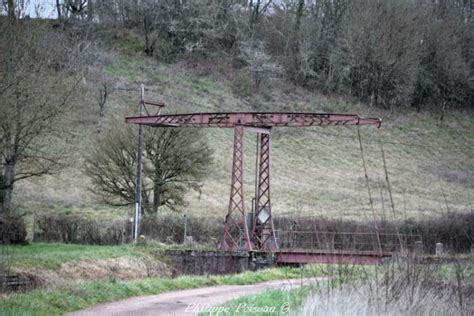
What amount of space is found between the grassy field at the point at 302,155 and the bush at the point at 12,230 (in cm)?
1315

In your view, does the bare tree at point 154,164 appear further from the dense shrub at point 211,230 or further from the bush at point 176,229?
the bush at point 176,229

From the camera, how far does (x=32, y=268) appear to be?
20422 mm

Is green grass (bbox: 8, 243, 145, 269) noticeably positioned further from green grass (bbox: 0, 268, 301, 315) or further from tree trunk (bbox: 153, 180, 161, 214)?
tree trunk (bbox: 153, 180, 161, 214)

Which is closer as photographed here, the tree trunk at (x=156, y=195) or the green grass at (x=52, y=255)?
the green grass at (x=52, y=255)

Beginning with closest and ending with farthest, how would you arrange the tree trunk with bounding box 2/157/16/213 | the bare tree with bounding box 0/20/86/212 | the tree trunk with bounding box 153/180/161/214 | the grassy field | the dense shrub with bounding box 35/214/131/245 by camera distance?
the bare tree with bounding box 0/20/86/212 < the tree trunk with bounding box 2/157/16/213 < the dense shrub with bounding box 35/214/131/245 < the tree trunk with bounding box 153/180/161/214 < the grassy field

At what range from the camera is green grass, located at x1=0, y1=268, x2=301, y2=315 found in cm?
1364

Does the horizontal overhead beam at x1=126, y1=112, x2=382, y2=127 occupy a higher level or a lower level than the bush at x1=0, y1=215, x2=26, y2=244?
higher

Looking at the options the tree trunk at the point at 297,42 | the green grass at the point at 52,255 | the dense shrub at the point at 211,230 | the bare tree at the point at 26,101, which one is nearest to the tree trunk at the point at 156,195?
the dense shrub at the point at 211,230

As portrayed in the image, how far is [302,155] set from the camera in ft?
206

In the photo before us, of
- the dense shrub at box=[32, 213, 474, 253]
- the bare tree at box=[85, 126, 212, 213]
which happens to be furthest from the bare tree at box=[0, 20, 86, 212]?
the bare tree at box=[85, 126, 212, 213]

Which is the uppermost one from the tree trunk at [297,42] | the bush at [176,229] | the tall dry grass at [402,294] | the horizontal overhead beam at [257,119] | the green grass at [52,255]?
the tree trunk at [297,42]

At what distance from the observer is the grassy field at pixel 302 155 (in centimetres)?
4688

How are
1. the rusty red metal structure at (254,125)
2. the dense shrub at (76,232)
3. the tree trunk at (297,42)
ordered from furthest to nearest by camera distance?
the tree trunk at (297,42), the dense shrub at (76,232), the rusty red metal structure at (254,125)

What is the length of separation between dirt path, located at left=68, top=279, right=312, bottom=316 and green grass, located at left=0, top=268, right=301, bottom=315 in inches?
13.5
